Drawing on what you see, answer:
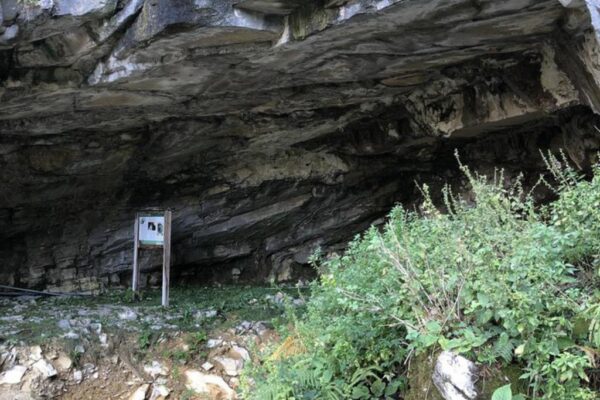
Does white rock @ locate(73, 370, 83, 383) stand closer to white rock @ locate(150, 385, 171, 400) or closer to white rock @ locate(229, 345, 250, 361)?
white rock @ locate(150, 385, 171, 400)

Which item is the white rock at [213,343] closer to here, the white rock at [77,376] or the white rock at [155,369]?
the white rock at [155,369]

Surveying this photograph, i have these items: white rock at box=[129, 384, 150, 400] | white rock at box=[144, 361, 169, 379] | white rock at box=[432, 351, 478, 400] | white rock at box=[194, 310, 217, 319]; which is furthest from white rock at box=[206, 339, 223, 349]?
white rock at box=[432, 351, 478, 400]

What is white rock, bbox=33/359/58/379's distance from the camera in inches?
184

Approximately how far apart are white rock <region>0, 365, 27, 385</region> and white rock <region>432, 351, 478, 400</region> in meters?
3.84

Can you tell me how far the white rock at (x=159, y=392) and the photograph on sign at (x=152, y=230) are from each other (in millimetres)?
2293

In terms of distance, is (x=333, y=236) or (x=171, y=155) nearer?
(x=171, y=155)

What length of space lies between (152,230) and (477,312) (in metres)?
5.16

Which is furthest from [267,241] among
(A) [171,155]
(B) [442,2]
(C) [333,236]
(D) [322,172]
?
(B) [442,2]

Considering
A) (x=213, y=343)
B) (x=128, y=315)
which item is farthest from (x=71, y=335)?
(x=213, y=343)

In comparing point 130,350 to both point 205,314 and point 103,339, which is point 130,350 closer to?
point 103,339

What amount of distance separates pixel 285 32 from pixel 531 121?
393 centimetres

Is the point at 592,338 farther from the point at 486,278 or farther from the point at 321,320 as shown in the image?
the point at 321,320

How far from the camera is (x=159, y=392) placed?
4.71m

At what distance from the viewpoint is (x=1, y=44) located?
4641 millimetres
